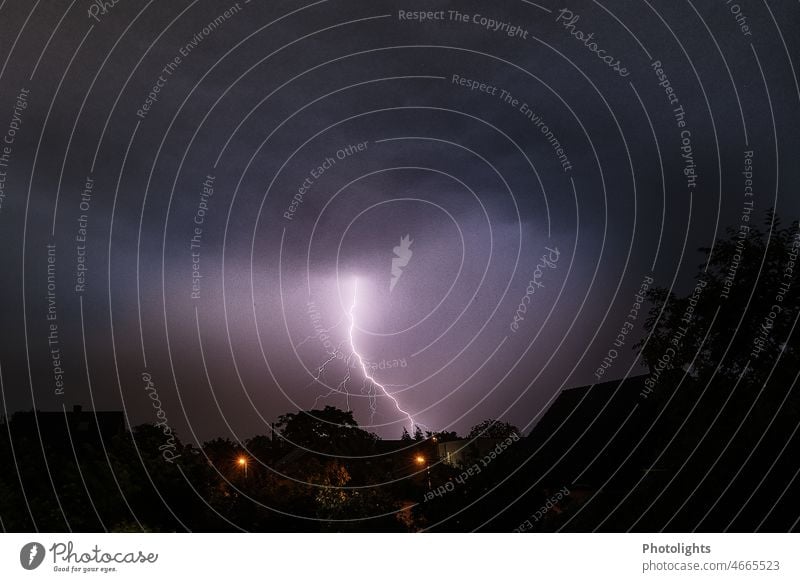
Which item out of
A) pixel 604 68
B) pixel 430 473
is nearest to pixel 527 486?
pixel 430 473

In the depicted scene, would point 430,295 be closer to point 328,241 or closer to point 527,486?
point 328,241
